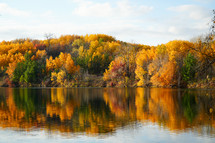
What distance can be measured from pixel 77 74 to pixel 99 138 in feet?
301

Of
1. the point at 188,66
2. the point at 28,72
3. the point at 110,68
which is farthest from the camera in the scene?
the point at 28,72

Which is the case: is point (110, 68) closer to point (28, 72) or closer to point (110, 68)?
point (110, 68)

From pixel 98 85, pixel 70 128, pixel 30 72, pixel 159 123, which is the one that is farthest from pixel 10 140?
pixel 30 72

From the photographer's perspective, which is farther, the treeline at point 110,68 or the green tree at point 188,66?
the treeline at point 110,68

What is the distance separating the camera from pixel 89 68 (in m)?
117

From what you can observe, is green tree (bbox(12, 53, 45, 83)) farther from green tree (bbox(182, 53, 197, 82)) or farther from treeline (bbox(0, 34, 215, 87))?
green tree (bbox(182, 53, 197, 82))

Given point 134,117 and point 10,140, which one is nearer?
point 10,140

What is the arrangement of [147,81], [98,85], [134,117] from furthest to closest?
[98,85] < [147,81] < [134,117]

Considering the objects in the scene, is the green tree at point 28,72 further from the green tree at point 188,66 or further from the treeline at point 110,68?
the green tree at point 188,66

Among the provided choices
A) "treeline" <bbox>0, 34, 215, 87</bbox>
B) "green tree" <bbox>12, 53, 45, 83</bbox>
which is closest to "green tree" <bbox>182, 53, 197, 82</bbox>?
"treeline" <bbox>0, 34, 215, 87</bbox>

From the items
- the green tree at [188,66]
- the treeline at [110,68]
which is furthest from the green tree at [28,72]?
the green tree at [188,66]

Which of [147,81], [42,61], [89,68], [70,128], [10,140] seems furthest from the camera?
[42,61]

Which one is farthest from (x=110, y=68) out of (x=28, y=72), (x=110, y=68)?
A: (x=28, y=72)

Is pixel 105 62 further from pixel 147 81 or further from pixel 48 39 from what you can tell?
pixel 48 39
